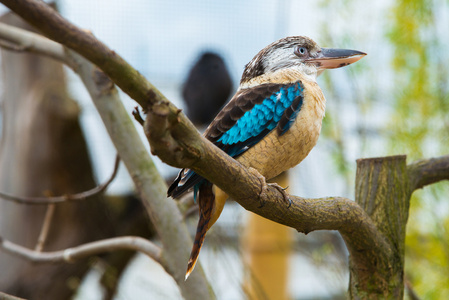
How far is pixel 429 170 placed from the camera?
1754 millimetres

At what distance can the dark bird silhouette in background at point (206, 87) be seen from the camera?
3.16m

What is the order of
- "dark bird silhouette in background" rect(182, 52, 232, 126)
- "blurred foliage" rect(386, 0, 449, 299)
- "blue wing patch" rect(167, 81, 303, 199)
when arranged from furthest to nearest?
"dark bird silhouette in background" rect(182, 52, 232, 126) < "blurred foliage" rect(386, 0, 449, 299) < "blue wing patch" rect(167, 81, 303, 199)

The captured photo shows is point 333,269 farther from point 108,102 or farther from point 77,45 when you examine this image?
point 77,45

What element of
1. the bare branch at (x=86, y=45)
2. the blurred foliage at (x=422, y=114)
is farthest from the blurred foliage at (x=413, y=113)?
the bare branch at (x=86, y=45)

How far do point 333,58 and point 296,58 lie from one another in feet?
0.40

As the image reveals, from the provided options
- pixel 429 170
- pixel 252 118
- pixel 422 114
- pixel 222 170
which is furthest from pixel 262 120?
pixel 422 114

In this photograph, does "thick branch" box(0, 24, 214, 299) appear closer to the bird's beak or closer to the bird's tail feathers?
the bird's tail feathers

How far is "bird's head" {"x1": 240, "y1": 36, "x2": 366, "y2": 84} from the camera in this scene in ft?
5.83

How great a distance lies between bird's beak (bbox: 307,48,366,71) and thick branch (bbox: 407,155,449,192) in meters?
0.40

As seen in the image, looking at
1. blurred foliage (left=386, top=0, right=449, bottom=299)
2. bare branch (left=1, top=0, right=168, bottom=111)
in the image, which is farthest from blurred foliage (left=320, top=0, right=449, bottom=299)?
bare branch (left=1, top=0, right=168, bottom=111)

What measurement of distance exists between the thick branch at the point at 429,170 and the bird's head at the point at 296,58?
41 cm

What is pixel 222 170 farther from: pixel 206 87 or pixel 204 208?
pixel 206 87

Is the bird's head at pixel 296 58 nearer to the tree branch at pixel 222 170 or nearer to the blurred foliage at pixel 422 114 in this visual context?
the tree branch at pixel 222 170

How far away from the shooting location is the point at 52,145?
3277mm
